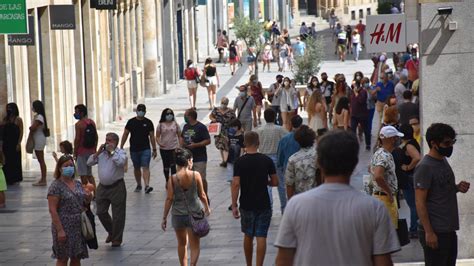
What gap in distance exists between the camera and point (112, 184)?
16.1 metres

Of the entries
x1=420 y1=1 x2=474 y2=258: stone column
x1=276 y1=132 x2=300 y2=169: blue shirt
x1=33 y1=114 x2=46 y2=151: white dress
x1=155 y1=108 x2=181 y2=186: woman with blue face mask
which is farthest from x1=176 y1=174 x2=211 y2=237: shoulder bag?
x1=33 y1=114 x2=46 y2=151: white dress

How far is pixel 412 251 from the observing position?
14.5m

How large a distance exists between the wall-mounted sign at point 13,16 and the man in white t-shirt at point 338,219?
13.9 m

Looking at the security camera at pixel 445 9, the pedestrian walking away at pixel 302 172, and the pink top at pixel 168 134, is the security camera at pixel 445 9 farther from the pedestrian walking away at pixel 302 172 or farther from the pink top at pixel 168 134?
the pink top at pixel 168 134

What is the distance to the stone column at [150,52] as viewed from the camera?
4066 cm

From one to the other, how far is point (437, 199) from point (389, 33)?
6.86m

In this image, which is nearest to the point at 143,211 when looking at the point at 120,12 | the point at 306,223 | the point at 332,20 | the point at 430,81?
the point at 430,81

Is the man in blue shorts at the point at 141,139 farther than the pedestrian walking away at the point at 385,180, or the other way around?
the man in blue shorts at the point at 141,139

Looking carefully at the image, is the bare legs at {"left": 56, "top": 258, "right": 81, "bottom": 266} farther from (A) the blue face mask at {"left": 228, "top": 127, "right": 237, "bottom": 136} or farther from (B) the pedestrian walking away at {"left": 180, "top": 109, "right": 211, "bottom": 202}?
(A) the blue face mask at {"left": 228, "top": 127, "right": 237, "bottom": 136}

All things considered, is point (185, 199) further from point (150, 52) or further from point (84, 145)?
point (150, 52)

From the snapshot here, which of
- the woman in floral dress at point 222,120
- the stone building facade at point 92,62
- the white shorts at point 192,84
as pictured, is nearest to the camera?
the woman in floral dress at point 222,120

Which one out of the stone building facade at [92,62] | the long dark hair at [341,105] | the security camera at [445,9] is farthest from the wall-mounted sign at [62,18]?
the security camera at [445,9]

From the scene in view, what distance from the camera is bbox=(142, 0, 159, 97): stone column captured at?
40656mm

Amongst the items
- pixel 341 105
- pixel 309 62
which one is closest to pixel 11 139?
pixel 341 105
